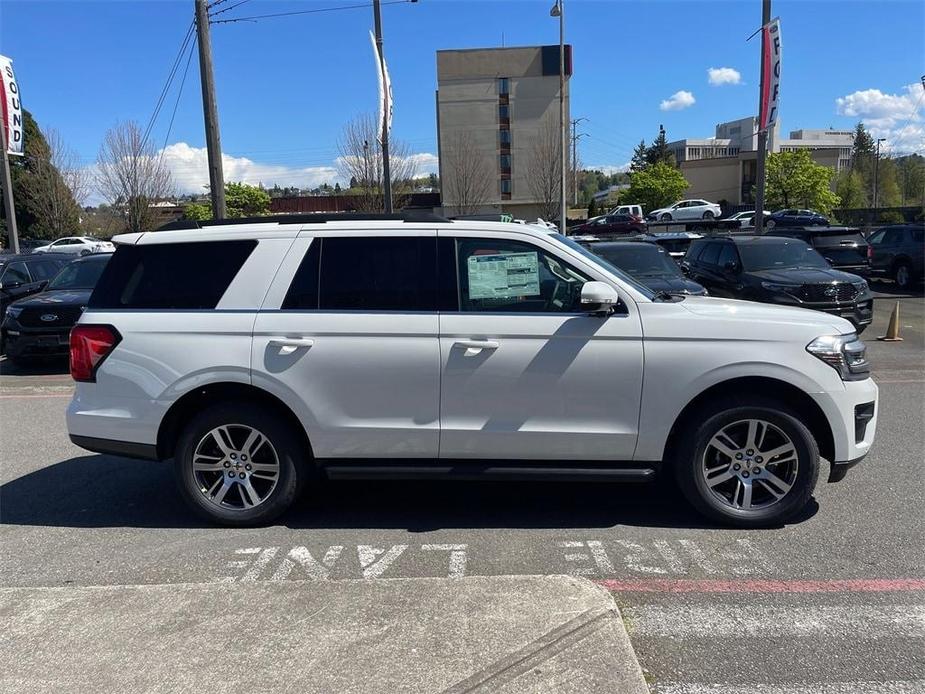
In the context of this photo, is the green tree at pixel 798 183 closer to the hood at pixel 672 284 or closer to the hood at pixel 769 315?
the hood at pixel 672 284

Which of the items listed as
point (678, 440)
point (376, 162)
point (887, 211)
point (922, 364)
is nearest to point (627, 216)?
point (887, 211)

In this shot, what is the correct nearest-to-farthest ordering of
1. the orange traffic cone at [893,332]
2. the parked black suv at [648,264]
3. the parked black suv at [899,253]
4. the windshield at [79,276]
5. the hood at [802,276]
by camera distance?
the parked black suv at [648,264] < the hood at [802,276] < the windshield at [79,276] < the orange traffic cone at [893,332] < the parked black suv at [899,253]

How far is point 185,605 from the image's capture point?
3.53m

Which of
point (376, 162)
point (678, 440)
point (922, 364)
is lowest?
point (922, 364)

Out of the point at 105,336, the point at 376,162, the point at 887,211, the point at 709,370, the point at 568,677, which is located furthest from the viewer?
the point at 887,211

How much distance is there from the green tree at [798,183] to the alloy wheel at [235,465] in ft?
190

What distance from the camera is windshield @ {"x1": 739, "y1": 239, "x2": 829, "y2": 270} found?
40.5ft

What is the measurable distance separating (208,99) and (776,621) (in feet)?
46.2

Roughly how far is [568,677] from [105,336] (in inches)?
136

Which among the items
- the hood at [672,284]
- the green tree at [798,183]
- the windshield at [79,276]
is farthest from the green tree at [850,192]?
the windshield at [79,276]

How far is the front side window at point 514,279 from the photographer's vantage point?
4410 millimetres

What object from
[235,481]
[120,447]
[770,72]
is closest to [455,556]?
[235,481]

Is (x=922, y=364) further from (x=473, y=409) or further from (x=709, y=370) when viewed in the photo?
(x=473, y=409)

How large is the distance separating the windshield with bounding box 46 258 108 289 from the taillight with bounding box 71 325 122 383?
8193 millimetres
